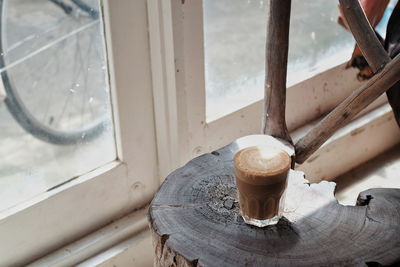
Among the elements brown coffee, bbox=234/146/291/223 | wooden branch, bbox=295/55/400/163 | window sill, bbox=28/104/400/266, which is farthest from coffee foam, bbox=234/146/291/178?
window sill, bbox=28/104/400/266

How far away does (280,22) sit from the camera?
1.07m

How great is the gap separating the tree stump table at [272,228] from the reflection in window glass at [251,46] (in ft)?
1.54

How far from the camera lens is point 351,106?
104 cm

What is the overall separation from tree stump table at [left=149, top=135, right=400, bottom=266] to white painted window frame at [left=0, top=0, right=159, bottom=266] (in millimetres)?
309

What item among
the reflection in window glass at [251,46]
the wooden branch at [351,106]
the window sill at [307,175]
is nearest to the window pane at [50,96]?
the window sill at [307,175]

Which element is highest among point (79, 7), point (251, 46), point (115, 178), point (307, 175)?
point (79, 7)

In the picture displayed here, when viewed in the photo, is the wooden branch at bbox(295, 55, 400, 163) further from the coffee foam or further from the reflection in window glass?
the reflection in window glass

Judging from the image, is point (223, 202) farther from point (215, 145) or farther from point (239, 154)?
point (215, 145)

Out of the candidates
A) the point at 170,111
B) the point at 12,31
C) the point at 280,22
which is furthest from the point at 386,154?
the point at 12,31

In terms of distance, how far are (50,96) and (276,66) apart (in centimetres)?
45

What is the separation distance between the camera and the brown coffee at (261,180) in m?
0.88

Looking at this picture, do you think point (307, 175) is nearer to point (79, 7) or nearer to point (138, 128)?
point (138, 128)

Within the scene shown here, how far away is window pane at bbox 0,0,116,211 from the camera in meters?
1.14

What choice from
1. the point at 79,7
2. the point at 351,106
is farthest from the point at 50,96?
the point at 351,106
